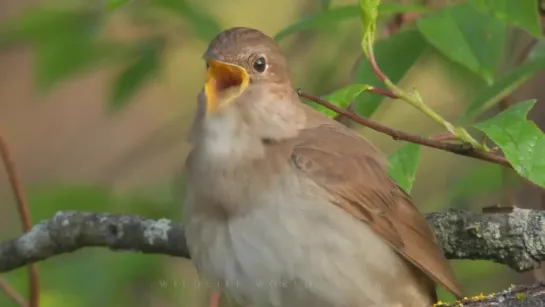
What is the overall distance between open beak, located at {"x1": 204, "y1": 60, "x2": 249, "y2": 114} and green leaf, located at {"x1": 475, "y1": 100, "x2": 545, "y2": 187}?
1.96 feet

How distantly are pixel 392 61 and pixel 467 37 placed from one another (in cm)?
20

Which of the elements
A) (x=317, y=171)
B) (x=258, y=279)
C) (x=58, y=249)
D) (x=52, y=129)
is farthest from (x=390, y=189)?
(x=52, y=129)

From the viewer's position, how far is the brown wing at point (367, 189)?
212 cm

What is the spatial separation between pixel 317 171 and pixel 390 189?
0.27 metres

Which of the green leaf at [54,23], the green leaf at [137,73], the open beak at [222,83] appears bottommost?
the green leaf at [137,73]

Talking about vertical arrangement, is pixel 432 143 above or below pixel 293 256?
above

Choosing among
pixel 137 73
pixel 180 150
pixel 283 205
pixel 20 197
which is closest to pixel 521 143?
pixel 283 205

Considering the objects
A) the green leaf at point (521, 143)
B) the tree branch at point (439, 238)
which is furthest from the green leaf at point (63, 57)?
the green leaf at point (521, 143)

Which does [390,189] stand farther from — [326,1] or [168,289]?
[168,289]

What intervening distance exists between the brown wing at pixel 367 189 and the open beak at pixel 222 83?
18cm

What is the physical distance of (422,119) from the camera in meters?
3.91

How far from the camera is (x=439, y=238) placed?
2260 millimetres

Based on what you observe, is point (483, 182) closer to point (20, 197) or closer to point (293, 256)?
point (293, 256)

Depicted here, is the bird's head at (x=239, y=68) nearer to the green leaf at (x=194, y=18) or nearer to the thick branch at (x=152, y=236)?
the thick branch at (x=152, y=236)
